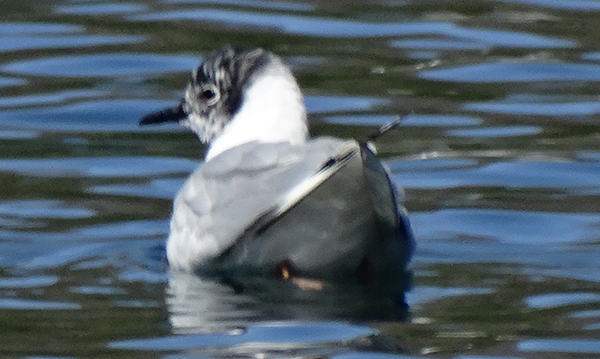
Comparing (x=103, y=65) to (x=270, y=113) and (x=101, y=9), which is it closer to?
(x=101, y=9)

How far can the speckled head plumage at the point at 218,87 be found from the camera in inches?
320

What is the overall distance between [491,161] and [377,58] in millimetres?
2334

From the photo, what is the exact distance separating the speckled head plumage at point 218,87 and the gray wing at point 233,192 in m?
0.99

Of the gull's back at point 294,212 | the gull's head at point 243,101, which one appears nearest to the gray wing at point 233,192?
the gull's back at point 294,212

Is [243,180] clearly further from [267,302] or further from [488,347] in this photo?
[488,347]

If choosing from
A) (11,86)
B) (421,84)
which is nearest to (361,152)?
(421,84)

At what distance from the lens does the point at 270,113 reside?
7.80m

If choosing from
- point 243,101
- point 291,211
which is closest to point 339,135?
point 243,101

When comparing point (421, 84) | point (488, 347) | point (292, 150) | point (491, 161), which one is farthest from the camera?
point (421, 84)

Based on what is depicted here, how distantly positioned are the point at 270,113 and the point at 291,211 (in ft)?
4.29

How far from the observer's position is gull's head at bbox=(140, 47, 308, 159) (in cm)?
776

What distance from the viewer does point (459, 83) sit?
1131cm

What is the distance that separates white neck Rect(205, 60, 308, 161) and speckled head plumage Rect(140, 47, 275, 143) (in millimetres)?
94

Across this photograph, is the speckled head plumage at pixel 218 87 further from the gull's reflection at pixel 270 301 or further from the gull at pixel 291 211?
the gull's reflection at pixel 270 301
